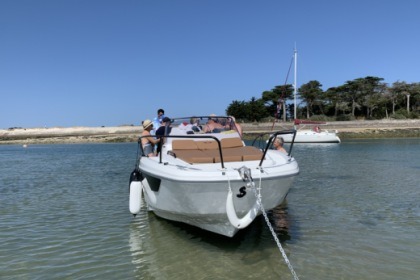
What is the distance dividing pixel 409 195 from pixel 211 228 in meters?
7.73

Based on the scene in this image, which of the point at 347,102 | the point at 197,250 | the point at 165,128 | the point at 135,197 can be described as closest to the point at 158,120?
the point at 165,128

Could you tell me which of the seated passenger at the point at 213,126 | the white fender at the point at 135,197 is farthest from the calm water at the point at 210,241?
the seated passenger at the point at 213,126

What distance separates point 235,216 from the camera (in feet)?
19.9

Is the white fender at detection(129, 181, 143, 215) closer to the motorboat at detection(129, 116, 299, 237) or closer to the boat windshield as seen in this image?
the motorboat at detection(129, 116, 299, 237)

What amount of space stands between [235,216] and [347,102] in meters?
83.0

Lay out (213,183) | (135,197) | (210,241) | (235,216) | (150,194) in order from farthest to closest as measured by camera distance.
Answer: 1. (135,197)
2. (150,194)
3. (210,241)
4. (235,216)
5. (213,183)

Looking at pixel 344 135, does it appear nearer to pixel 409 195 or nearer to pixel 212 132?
pixel 409 195

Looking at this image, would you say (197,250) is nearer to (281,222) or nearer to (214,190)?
(214,190)

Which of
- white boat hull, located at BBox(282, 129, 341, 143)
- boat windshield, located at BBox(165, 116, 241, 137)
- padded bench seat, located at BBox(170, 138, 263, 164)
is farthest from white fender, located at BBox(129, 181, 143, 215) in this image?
white boat hull, located at BBox(282, 129, 341, 143)

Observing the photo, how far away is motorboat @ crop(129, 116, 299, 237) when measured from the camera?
6043mm

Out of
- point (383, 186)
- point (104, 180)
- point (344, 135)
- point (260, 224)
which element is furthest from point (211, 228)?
point (344, 135)

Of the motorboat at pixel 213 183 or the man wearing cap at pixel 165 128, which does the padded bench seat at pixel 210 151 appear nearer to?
the motorboat at pixel 213 183

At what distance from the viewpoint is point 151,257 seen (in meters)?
6.74

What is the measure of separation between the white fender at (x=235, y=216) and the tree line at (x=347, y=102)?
71.0 m
